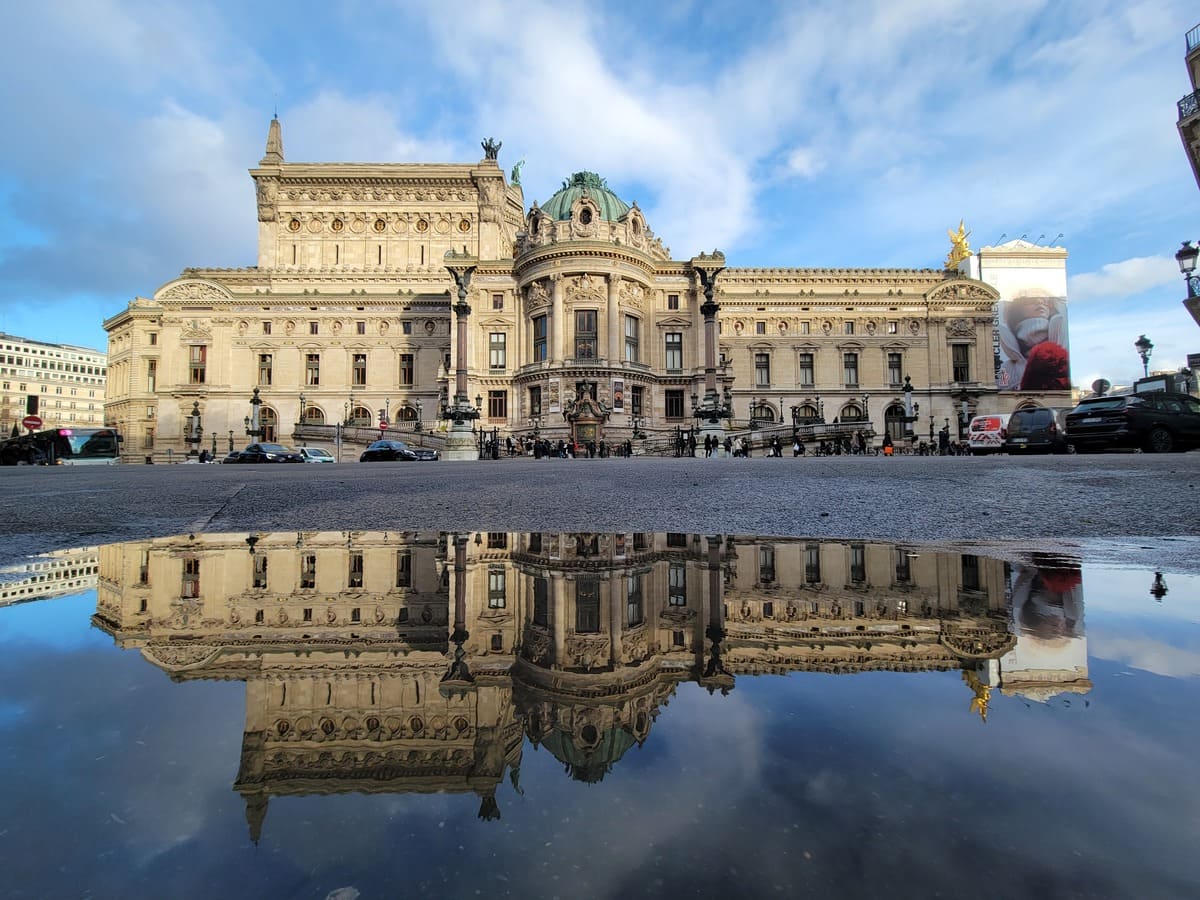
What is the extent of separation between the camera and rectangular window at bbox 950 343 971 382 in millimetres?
45594

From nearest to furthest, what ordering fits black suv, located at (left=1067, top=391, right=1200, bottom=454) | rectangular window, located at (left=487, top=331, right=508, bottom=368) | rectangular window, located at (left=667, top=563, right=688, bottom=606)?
rectangular window, located at (left=667, top=563, right=688, bottom=606) < black suv, located at (left=1067, top=391, right=1200, bottom=454) < rectangular window, located at (left=487, top=331, right=508, bottom=368)

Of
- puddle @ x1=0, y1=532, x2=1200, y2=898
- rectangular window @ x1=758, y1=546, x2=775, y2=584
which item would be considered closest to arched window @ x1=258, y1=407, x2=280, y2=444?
puddle @ x1=0, y1=532, x2=1200, y2=898

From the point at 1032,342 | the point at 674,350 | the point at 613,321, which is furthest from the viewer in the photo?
the point at 1032,342

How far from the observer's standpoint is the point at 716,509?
539 cm

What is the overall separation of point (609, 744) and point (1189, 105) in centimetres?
3197

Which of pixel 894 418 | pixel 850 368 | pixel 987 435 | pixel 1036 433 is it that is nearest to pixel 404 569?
pixel 1036 433

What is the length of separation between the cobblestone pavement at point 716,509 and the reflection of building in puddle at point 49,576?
31 cm

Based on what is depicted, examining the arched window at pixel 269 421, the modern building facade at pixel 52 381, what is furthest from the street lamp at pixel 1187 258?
the modern building facade at pixel 52 381

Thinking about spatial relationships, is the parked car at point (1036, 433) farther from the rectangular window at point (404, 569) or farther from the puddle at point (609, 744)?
the rectangular window at point (404, 569)

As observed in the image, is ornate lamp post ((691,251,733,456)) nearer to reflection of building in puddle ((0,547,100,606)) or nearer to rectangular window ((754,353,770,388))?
rectangular window ((754,353,770,388))

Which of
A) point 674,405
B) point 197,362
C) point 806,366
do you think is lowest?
point 674,405

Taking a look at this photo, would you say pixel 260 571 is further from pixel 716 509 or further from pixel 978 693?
pixel 716 509

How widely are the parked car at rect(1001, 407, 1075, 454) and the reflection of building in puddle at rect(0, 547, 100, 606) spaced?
67.1 ft

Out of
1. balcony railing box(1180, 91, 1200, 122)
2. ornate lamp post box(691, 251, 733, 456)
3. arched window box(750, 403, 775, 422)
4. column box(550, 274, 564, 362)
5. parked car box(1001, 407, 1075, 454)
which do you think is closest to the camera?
parked car box(1001, 407, 1075, 454)
